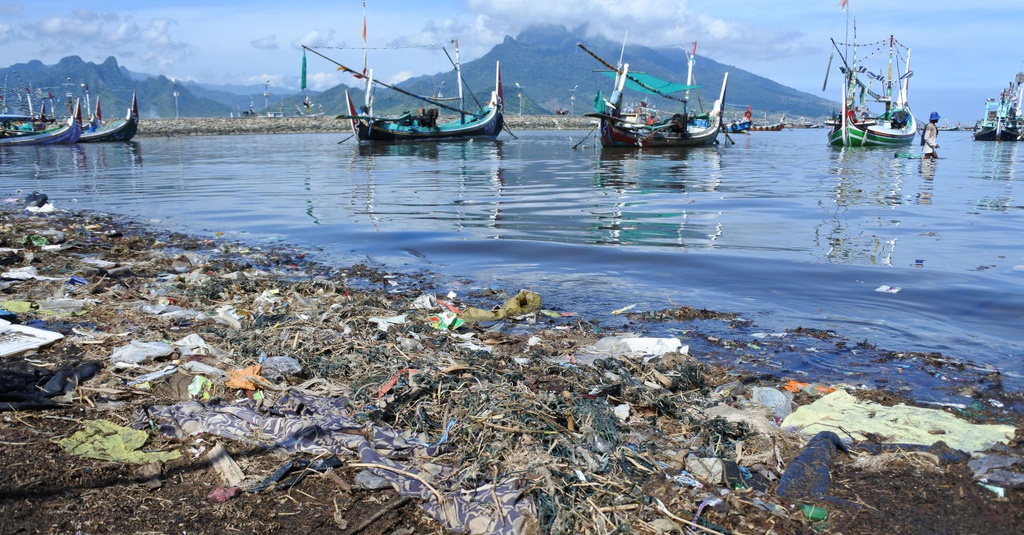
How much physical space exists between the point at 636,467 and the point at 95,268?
22.8 ft

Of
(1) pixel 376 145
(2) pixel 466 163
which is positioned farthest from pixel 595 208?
(1) pixel 376 145

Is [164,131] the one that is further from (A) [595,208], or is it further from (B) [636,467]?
(B) [636,467]

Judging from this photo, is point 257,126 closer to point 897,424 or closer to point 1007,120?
point 1007,120

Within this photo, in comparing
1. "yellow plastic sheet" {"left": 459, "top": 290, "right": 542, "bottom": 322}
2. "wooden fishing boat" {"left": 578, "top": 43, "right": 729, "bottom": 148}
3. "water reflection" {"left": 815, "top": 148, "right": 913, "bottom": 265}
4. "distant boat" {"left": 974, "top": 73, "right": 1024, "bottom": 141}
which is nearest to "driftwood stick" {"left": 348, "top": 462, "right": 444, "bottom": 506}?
"yellow plastic sheet" {"left": 459, "top": 290, "right": 542, "bottom": 322}

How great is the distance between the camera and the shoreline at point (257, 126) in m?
71.0

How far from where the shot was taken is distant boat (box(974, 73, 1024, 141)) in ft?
198

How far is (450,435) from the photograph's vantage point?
150 inches

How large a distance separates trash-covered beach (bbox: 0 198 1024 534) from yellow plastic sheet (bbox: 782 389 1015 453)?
17mm

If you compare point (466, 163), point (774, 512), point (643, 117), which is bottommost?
point (774, 512)

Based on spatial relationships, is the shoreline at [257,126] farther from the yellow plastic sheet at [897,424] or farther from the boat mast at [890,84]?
the yellow plastic sheet at [897,424]

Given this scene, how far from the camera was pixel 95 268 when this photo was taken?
8008mm

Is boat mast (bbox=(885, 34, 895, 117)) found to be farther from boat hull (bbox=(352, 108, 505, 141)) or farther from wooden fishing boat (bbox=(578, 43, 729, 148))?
boat hull (bbox=(352, 108, 505, 141))

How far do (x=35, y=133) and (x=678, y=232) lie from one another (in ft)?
169

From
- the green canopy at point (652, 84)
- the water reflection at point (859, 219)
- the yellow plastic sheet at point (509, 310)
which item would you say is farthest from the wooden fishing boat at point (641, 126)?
the yellow plastic sheet at point (509, 310)
